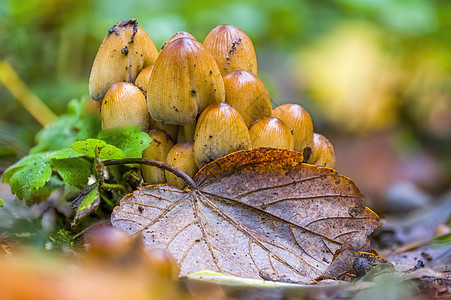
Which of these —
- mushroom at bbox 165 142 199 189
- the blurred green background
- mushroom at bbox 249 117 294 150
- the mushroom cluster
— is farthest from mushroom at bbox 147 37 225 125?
the blurred green background

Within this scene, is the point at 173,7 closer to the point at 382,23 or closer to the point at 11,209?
the point at 382,23

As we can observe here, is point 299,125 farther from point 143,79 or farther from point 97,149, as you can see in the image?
A: point 97,149

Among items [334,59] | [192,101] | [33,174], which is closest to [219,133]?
[192,101]

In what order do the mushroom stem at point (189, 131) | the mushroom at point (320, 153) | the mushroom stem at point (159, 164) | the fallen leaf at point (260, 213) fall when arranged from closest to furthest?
the fallen leaf at point (260, 213) → the mushroom stem at point (159, 164) → the mushroom stem at point (189, 131) → the mushroom at point (320, 153)

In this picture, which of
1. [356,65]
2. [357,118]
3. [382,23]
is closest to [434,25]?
[382,23]

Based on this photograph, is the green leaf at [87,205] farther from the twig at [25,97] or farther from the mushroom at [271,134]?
the twig at [25,97]

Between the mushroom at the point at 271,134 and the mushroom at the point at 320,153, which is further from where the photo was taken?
the mushroom at the point at 320,153

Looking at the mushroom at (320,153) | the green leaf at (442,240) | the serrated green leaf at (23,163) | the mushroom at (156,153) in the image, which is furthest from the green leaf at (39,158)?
the green leaf at (442,240)
